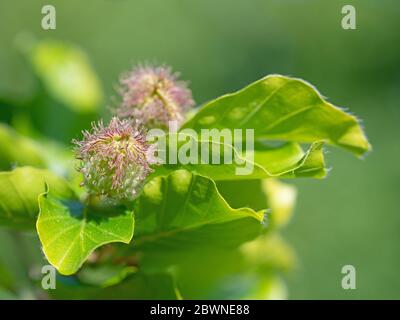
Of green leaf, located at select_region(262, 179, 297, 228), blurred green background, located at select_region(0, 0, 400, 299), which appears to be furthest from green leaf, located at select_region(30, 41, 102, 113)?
blurred green background, located at select_region(0, 0, 400, 299)

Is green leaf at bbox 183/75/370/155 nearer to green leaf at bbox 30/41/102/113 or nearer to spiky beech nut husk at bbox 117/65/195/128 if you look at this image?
spiky beech nut husk at bbox 117/65/195/128

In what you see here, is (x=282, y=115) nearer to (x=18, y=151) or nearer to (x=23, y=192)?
(x=23, y=192)

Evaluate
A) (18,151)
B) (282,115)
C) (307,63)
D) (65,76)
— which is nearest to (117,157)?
(282,115)

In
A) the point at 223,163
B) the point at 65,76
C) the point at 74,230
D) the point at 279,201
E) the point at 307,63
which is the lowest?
the point at 74,230

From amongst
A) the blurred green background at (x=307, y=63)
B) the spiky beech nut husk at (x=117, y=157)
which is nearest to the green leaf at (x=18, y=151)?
the spiky beech nut husk at (x=117, y=157)

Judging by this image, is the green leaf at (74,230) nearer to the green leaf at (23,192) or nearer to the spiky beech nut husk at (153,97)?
the green leaf at (23,192)
